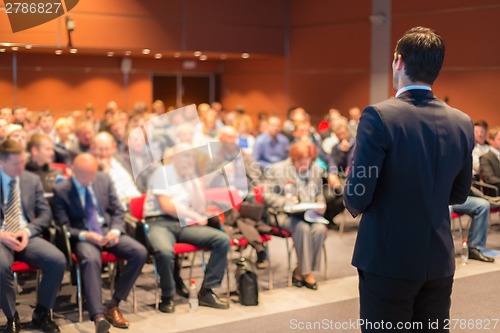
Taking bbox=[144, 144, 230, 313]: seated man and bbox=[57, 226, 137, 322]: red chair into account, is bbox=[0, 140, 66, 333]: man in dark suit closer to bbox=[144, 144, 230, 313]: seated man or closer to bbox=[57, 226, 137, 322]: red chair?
bbox=[57, 226, 137, 322]: red chair

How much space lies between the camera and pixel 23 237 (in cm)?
474

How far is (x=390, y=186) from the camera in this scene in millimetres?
2100

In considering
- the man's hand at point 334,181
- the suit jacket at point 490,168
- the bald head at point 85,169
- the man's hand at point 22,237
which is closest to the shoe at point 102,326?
the man's hand at point 22,237

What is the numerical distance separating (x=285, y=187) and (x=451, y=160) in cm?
422

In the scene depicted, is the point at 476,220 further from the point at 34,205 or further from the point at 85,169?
the point at 34,205

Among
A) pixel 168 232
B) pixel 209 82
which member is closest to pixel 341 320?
pixel 168 232

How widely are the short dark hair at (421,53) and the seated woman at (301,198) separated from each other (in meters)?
3.82

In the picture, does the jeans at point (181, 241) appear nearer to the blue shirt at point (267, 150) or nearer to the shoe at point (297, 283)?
the shoe at point (297, 283)

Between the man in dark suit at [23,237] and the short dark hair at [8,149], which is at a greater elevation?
the short dark hair at [8,149]

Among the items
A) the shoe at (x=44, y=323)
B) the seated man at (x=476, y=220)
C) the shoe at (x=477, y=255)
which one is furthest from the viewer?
the seated man at (x=476, y=220)

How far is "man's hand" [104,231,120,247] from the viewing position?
16.3ft

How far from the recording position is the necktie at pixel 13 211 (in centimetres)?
479

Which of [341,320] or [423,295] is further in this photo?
[341,320]

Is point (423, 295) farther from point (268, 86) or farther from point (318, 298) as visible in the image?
point (268, 86)
